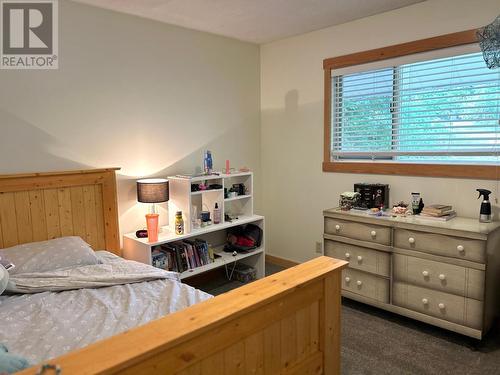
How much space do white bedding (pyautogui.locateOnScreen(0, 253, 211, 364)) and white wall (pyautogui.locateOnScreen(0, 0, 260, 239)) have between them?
1.10 m

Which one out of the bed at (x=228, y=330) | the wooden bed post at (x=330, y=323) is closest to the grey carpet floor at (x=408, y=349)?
the wooden bed post at (x=330, y=323)

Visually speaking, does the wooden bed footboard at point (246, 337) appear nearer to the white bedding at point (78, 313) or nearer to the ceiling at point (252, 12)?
the white bedding at point (78, 313)

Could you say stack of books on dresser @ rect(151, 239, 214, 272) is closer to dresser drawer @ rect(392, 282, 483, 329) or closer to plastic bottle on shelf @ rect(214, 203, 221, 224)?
plastic bottle on shelf @ rect(214, 203, 221, 224)

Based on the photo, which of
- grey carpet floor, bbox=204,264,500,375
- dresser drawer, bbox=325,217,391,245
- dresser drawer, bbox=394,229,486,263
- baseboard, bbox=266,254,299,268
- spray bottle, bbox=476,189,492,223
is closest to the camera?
grey carpet floor, bbox=204,264,500,375

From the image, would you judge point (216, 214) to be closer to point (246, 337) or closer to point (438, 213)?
point (438, 213)

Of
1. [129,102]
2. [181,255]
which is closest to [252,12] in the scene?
[129,102]

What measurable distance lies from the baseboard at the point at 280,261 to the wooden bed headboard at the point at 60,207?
1.86 meters

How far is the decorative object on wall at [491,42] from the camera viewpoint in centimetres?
227

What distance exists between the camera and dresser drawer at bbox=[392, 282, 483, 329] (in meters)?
2.55

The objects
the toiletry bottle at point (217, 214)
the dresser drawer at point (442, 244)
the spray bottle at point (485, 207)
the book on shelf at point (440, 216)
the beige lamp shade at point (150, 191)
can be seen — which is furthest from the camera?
the toiletry bottle at point (217, 214)

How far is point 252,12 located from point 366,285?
2.40 metres

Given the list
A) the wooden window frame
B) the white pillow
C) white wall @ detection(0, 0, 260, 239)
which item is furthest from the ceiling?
the white pillow

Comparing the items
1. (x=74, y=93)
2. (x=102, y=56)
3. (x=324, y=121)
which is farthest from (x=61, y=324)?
(x=324, y=121)

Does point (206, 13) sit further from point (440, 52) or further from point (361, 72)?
point (440, 52)
